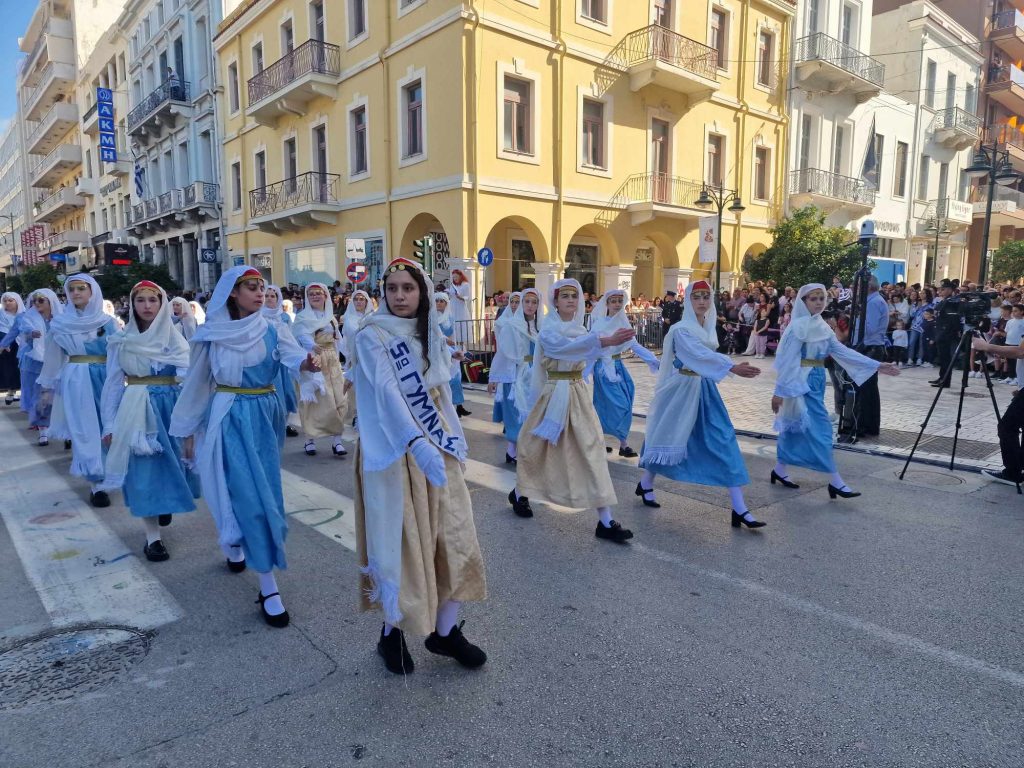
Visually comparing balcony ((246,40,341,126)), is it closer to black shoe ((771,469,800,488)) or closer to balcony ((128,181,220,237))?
balcony ((128,181,220,237))

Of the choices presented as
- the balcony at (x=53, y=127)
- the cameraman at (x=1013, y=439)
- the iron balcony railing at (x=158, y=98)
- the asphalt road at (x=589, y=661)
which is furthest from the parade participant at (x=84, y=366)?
the balcony at (x=53, y=127)

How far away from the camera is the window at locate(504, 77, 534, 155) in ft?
58.9

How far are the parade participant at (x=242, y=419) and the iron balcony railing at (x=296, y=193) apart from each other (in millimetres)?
18786

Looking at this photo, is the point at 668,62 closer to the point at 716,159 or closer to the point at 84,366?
the point at 716,159

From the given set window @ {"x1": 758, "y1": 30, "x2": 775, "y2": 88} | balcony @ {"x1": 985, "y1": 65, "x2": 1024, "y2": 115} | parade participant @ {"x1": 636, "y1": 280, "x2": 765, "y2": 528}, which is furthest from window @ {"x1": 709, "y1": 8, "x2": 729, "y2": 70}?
balcony @ {"x1": 985, "y1": 65, "x2": 1024, "y2": 115}

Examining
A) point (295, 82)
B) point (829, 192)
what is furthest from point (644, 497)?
point (829, 192)

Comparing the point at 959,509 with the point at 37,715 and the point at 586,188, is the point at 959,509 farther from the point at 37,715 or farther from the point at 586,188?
the point at 586,188

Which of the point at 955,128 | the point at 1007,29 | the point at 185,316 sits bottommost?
the point at 185,316

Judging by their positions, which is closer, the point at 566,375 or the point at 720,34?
the point at 566,375

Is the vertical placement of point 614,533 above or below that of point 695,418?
below

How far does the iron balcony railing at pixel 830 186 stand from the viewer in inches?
1014

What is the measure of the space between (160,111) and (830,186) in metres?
28.9

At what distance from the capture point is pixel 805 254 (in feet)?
72.7

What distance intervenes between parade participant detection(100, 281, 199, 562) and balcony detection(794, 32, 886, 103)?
26392 mm
